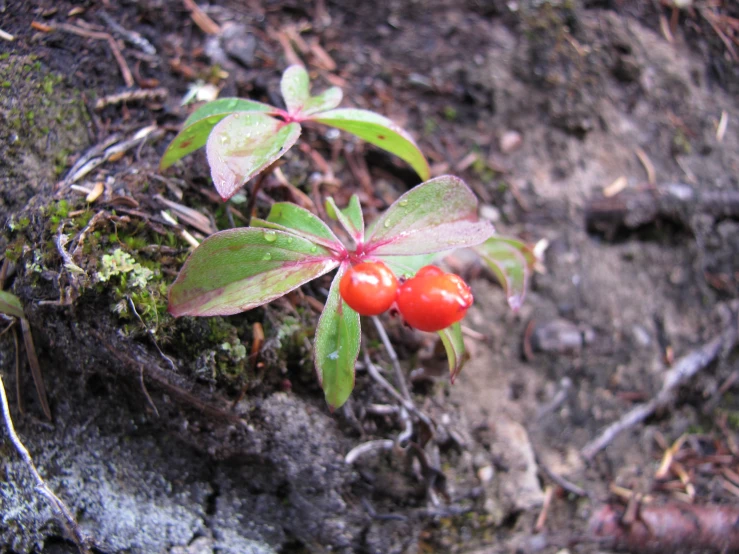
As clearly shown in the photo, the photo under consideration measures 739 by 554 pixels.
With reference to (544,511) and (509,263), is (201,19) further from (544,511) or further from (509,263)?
(544,511)

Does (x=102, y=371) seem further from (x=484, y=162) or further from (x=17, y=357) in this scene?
(x=484, y=162)

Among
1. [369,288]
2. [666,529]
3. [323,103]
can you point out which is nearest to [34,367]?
[369,288]

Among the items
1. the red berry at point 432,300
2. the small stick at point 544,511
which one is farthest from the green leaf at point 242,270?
the small stick at point 544,511

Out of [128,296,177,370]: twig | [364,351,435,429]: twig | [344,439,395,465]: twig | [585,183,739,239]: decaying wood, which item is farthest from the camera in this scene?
[585,183,739,239]: decaying wood

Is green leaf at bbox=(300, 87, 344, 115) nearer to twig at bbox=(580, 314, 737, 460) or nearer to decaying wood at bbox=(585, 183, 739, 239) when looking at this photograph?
decaying wood at bbox=(585, 183, 739, 239)

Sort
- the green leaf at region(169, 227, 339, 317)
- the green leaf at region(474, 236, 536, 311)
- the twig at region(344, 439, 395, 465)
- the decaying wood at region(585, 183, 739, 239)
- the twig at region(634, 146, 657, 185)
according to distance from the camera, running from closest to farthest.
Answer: the green leaf at region(169, 227, 339, 317)
the twig at region(344, 439, 395, 465)
the green leaf at region(474, 236, 536, 311)
the decaying wood at region(585, 183, 739, 239)
the twig at region(634, 146, 657, 185)

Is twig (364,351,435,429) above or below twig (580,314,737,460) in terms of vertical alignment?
above

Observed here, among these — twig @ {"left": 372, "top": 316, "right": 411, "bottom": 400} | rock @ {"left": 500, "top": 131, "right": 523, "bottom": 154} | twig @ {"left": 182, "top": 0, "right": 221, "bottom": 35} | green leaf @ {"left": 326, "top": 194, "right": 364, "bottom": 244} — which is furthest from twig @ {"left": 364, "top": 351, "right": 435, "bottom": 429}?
twig @ {"left": 182, "top": 0, "right": 221, "bottom": 35}
